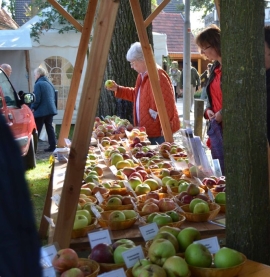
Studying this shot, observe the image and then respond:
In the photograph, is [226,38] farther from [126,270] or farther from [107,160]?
[107,160]

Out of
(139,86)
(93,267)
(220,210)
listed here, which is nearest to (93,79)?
(93,267)

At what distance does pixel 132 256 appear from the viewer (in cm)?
188

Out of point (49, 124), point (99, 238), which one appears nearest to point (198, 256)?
point (99, 238)

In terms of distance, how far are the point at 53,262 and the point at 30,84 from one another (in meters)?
11.1

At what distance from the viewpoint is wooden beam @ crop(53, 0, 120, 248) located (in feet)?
7.14

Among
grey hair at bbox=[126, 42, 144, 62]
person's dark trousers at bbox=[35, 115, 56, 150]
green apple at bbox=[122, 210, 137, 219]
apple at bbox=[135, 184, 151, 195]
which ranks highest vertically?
grey hair at bbox=[126, 42, 144, 62]

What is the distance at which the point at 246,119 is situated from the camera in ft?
6.51

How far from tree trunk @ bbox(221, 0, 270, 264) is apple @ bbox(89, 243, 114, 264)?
0.50m

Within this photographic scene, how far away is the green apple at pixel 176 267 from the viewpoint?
175 cm

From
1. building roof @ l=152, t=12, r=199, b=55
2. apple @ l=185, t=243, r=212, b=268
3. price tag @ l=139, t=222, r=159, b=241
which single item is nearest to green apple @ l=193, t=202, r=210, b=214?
price tag @ l=139, t=222, r=159, b=241

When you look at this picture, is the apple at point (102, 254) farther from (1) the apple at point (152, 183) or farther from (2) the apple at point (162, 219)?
(1) the apple at point (152, 183)

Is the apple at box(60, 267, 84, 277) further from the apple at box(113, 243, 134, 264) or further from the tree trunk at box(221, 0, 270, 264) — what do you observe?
the tree trunk at box(221, 0, 270, 264)

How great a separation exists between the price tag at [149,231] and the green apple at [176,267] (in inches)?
12.9

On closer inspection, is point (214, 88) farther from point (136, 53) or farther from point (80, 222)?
point (80, 222)
